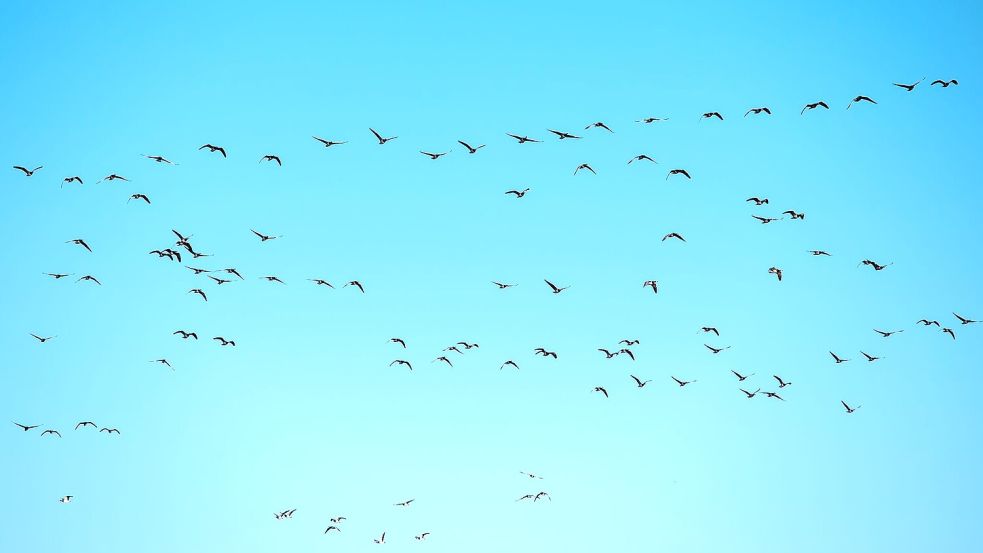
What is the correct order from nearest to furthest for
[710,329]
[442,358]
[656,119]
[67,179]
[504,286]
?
[656,119]
[67,179]
[504,286]
[710,329]
[442,358]

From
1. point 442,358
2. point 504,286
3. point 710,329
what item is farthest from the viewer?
point 442,358

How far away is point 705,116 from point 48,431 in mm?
63125

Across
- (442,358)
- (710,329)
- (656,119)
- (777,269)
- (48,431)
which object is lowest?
(48,431)

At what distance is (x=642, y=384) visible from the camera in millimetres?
110500

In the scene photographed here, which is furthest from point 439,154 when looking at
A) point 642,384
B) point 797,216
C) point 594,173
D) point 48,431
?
point 48,431

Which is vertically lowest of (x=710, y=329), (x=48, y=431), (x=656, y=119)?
(x=48, y=431)

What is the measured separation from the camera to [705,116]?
294ft

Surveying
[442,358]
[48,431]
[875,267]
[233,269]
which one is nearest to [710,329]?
[875,267]

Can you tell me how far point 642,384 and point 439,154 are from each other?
30.6m

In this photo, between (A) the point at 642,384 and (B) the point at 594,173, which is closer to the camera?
(B) the point at 594,173

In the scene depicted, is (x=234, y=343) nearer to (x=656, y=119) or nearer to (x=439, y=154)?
(x=439, y=154)

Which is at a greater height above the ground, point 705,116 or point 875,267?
point 705,116

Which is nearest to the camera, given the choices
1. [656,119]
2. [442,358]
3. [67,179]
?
[656,119]

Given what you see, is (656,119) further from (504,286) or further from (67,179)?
(67,179)
